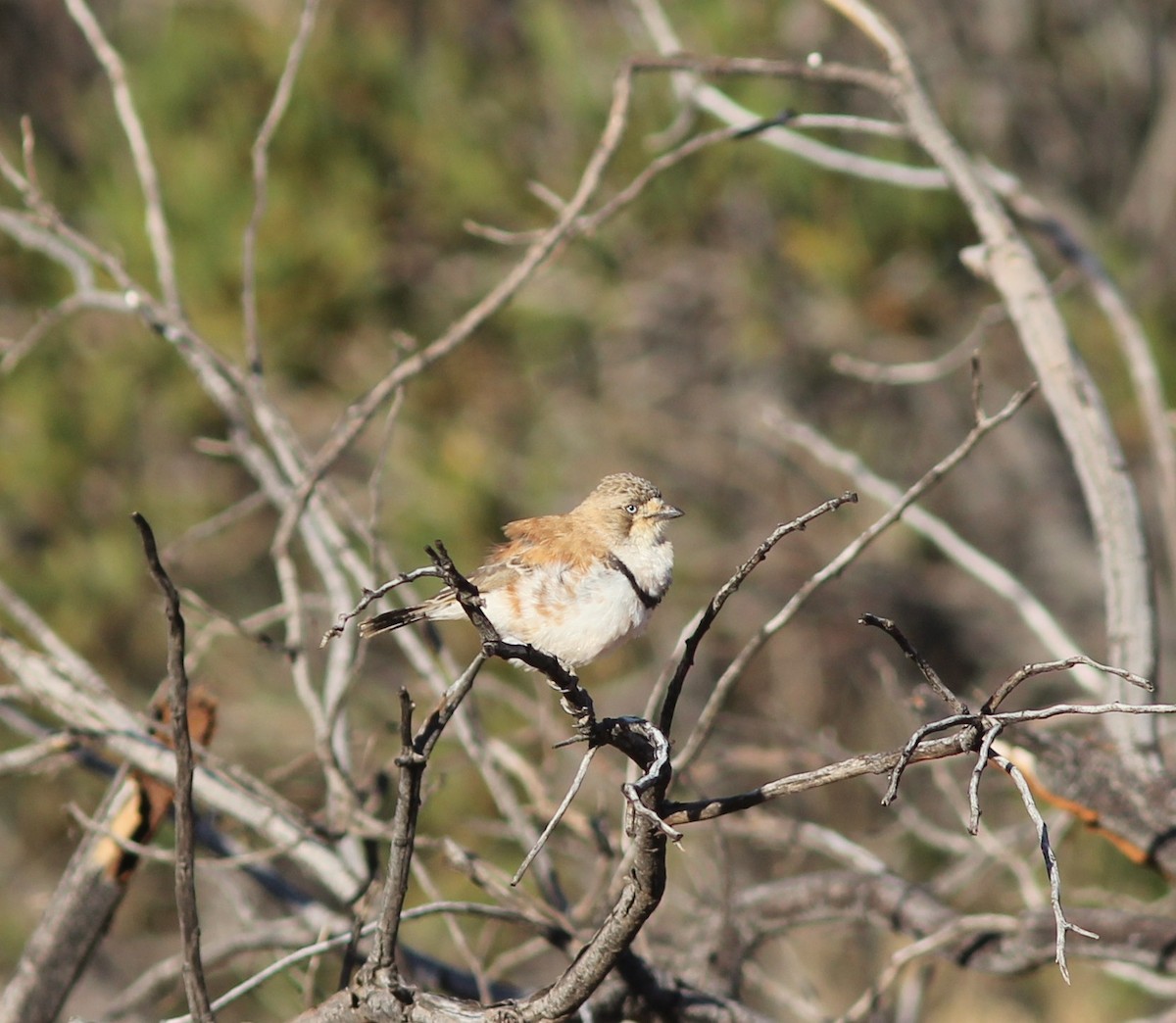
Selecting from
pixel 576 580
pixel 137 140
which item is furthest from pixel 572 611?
pixel 137 140

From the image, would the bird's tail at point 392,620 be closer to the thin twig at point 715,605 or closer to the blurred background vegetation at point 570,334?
the thin twig at point 715,605

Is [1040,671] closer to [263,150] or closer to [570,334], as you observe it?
[263,150]

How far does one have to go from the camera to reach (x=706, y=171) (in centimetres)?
746

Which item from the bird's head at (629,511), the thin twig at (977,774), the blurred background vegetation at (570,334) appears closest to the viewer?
the thin twig at (977,774)

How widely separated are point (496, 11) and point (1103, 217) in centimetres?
435

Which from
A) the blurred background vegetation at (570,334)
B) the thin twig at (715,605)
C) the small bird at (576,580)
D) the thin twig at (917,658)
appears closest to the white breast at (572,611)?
the small bird at (576,580)

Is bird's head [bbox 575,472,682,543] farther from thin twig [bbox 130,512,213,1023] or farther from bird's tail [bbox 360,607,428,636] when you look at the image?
thin twig [bbox 130,512,213,1023]

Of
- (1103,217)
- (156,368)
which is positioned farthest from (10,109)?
(1103,217)

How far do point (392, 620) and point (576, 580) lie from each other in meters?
0.53

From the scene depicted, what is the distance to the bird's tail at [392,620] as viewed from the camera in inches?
145

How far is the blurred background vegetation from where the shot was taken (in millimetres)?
7238

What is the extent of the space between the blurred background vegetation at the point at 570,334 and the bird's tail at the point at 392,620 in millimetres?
2731

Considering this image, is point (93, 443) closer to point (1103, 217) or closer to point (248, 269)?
point (248, 269)

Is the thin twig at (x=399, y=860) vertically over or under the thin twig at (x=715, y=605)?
under
